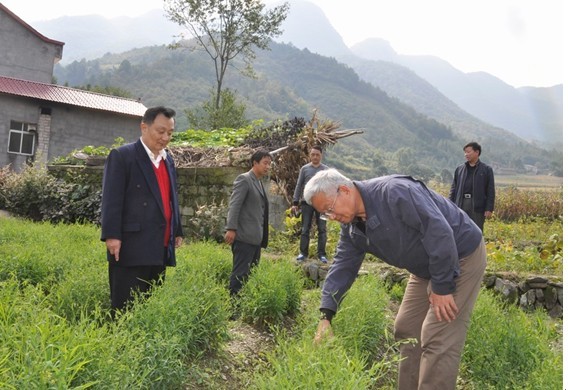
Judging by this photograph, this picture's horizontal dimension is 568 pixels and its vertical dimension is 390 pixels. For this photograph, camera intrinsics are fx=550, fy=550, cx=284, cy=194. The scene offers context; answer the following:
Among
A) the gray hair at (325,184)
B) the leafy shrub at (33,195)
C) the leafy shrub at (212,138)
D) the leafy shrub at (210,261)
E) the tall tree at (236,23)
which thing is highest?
the tall tree at (236,23)

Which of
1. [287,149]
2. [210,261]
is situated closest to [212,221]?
[287,149]

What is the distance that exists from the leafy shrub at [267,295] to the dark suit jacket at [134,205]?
4.27ft

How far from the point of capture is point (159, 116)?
3824 millimetres

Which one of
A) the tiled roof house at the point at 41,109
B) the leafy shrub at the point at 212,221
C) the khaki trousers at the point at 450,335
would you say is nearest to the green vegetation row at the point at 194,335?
the khaki trousers at the point at 450,335

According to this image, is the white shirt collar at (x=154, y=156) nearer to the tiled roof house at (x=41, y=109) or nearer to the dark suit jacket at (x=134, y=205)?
the dark suit jacket at (x=134, y=205)

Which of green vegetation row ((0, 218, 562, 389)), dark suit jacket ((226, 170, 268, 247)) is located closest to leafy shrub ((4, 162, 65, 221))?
green vegetation row ((0, 218, 562, 389))

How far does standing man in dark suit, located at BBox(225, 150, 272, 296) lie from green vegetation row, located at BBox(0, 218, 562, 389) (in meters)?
0.22

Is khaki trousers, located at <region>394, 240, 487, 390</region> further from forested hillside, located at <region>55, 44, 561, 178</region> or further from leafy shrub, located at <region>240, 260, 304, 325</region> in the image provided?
forested hillside, located at <region>55, 44, 561, 178</region>

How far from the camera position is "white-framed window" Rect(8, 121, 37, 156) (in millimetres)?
21469

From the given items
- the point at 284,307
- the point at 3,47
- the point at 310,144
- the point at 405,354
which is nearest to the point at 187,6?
the point at 3,47

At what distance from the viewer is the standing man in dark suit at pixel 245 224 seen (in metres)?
5.64

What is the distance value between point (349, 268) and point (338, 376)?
3.34 feet

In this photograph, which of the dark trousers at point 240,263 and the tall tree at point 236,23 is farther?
the tall tree at point 236,23

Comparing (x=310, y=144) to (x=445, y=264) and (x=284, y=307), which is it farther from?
(x=445, y=264)
